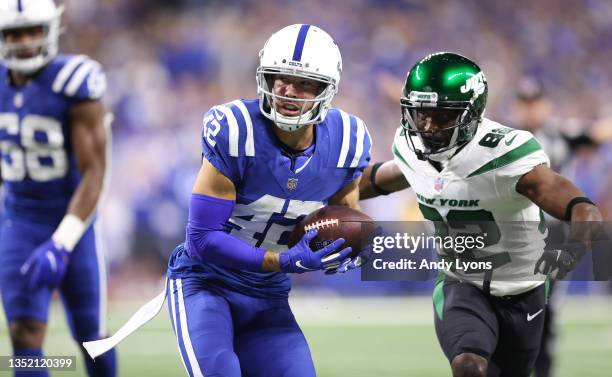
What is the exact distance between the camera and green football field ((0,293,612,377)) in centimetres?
620

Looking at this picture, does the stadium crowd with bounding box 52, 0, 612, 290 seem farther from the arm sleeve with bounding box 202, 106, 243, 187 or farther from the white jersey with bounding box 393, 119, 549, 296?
the arm sleeve with bounding box 202, 106, 243, 187

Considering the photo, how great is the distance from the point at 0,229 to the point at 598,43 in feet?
30.6

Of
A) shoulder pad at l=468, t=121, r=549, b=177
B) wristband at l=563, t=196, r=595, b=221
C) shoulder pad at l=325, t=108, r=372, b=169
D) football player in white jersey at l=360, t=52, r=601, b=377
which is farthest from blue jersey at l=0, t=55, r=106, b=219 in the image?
wristband at l=563, t=196, r=595, b=221

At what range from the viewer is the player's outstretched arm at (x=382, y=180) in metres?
3.85

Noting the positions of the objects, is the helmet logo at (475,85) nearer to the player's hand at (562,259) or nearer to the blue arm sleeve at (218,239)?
the player's hand at (562,259)

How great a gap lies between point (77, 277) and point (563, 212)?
7.71 feet

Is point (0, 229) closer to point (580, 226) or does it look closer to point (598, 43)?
point (580, 226)

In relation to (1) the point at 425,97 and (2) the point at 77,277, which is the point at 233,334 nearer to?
(1) the point at 425,97

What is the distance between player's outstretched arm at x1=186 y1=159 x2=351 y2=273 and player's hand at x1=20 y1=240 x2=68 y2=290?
50.6 inches

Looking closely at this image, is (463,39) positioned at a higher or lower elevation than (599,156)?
higher

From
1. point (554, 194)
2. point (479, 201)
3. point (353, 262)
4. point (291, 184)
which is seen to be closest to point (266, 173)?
point (291, 184)

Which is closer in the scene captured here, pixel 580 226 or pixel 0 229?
pixel 580 226

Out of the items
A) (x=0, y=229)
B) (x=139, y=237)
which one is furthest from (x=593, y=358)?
Result: (x=139, y=237)

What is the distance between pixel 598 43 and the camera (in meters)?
12.2
